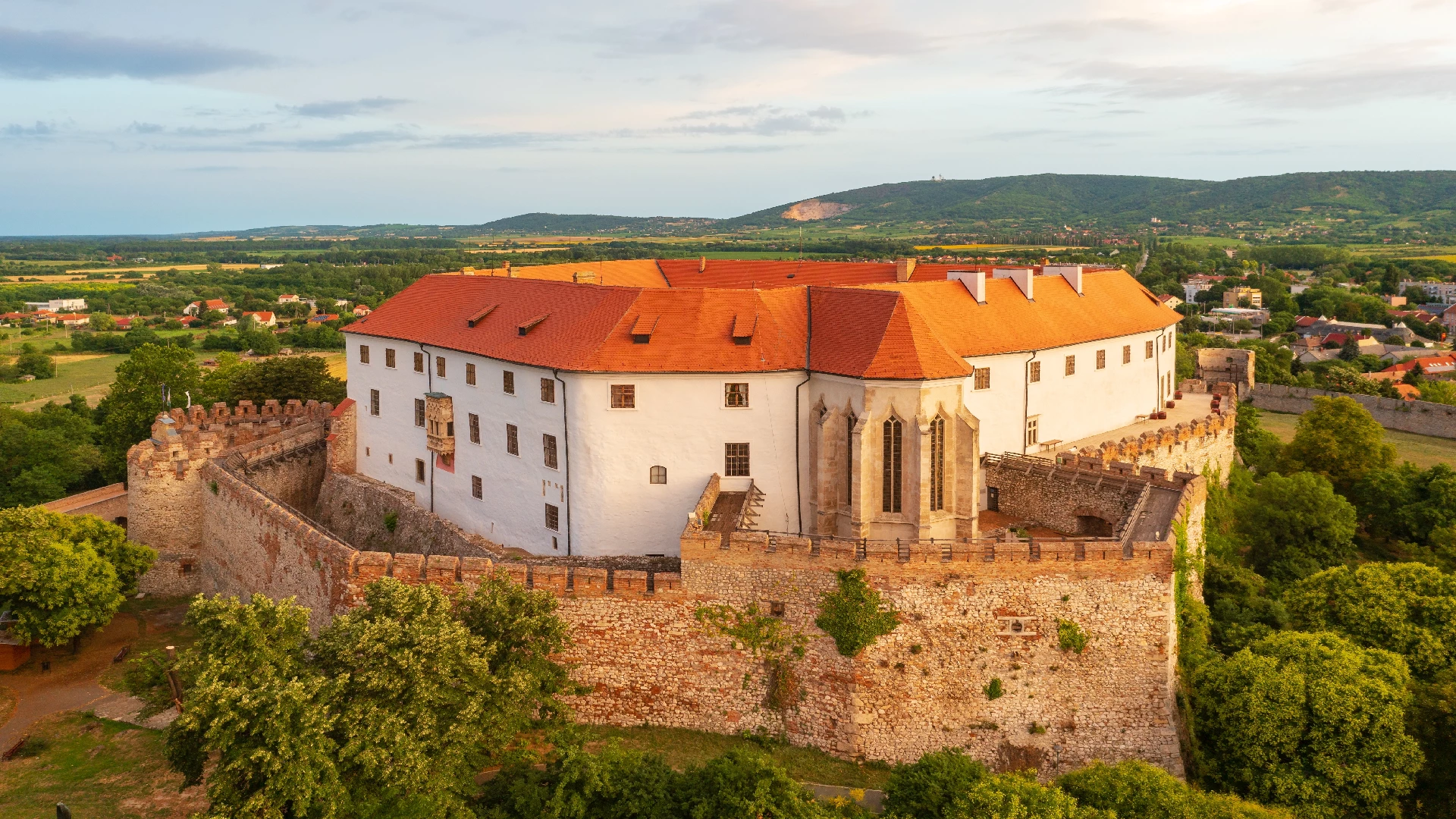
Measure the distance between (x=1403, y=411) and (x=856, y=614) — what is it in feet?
267

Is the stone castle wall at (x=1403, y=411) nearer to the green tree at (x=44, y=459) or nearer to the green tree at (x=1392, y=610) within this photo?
the green tree at (x=1392, y=610)

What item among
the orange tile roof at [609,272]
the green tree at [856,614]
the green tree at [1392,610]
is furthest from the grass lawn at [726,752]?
the orange tile roof at [609,272]

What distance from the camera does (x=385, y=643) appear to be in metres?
26.7

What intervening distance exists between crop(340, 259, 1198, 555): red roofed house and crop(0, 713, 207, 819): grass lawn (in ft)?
47.2

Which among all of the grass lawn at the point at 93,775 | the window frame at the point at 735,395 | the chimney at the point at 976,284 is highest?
the chimney at the point at 976,284

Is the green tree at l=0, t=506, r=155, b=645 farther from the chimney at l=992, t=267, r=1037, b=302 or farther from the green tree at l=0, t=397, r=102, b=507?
the chimney at l=992, t=267, r=1037, b=302

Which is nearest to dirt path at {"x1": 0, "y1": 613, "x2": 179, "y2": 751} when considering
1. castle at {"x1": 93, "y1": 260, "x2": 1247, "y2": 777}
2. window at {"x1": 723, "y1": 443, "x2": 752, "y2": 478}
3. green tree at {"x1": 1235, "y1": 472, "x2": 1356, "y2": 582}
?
castle at {"x1": 93, "y1": 260, "x2": 1247, "y2": 777}

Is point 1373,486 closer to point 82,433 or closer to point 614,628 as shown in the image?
point 614,628

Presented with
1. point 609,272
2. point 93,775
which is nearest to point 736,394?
point 609,272

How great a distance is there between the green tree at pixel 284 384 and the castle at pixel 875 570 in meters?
26.9

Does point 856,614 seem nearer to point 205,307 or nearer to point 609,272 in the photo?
point 609,272

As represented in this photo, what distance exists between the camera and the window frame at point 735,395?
38312 millimetres

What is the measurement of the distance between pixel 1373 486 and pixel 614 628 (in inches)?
1761

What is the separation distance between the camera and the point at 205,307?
18300 cm
